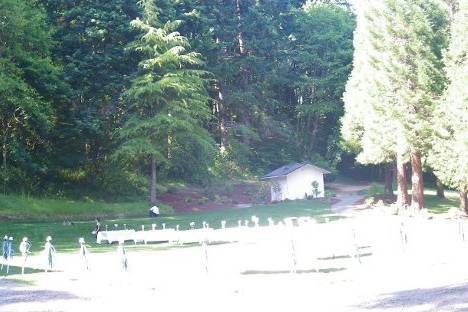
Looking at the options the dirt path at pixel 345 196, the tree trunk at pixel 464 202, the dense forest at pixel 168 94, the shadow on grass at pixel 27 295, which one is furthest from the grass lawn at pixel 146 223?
the shadow on grass at pixel 27 295

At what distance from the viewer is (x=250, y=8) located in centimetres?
5875

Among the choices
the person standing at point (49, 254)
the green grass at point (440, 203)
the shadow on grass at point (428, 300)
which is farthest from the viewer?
the green grass at point (440, 203)

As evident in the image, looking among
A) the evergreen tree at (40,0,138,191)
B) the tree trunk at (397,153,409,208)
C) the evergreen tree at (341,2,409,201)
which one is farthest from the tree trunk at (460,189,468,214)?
the evergreen tree at (40,0,138,191)

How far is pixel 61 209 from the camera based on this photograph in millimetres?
35438

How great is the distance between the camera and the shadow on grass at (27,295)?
12.4m

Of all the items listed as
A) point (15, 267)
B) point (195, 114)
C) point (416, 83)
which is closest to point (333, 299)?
point (15, 267)

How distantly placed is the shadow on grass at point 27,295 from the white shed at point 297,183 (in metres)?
35.2

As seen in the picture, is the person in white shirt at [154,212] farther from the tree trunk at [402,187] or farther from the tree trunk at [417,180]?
the tree trunk at [417,180]

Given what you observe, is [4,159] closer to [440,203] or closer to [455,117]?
[455,117]

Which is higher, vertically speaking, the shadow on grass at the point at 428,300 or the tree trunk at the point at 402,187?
the tree trunk at the point at 402,187

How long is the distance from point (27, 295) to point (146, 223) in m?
19.4

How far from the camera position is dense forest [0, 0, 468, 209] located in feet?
107

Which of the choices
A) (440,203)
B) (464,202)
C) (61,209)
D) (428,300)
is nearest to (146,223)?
(61,209)

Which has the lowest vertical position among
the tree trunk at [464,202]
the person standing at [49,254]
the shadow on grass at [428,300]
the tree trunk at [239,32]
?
the shadow on grass at [428,300]
